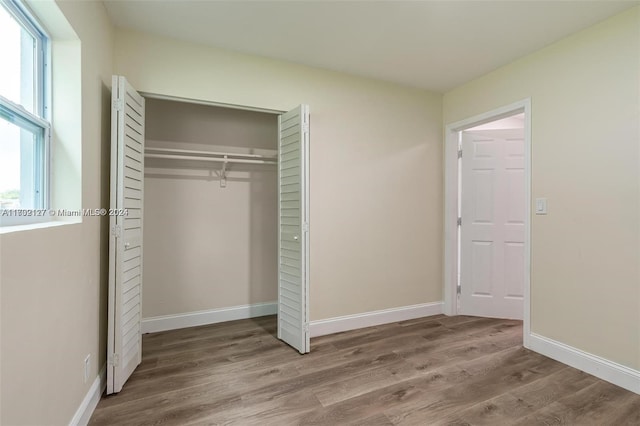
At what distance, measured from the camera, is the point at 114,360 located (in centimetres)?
190

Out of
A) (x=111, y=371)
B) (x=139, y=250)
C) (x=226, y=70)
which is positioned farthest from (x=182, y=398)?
(x=226, y=70)

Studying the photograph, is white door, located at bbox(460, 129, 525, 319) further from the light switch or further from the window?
the window

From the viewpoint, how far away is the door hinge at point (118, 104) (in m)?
1.92

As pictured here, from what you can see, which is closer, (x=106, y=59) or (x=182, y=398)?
(x=182, y=398)

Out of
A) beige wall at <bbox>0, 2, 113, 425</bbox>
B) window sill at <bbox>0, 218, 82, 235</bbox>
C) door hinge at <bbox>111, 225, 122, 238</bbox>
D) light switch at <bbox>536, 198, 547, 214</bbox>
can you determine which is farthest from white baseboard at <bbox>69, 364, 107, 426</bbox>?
light switch at <bbox>536, 198, 547, 214</bbox>

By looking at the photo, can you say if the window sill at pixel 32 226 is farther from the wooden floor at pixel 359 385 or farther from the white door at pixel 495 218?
the white door at pixel 495 218

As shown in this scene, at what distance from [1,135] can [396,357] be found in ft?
8.78

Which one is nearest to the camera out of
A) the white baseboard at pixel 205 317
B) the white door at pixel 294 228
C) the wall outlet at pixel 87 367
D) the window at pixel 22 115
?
the window at pixel 22 115

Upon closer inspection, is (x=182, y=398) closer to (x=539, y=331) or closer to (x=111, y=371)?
(x=111, y=371)

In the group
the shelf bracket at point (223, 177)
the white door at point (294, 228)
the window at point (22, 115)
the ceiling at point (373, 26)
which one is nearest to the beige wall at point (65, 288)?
the window at point (22, 115)

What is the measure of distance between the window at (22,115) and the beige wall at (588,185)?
10.9 ft

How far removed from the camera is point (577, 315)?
2.30 m

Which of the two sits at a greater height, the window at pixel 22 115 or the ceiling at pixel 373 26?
the ceiling at pixel 373 26

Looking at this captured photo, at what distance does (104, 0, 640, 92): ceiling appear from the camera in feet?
6.56
